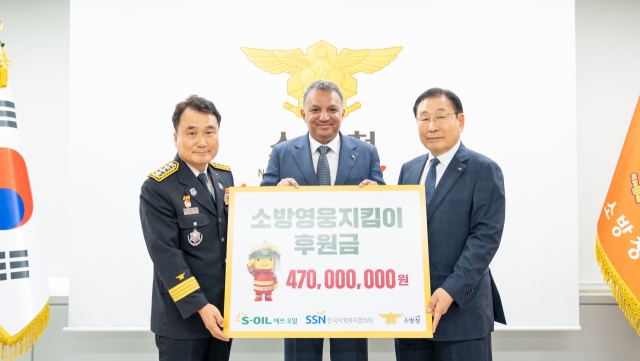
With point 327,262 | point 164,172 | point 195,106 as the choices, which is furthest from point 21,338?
point 327,262

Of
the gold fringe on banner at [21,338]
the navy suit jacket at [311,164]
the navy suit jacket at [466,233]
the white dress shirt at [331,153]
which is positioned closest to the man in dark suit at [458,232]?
the navy suit jacket at [466,233]

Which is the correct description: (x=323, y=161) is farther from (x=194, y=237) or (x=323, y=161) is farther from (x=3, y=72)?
(x=3, y=72)

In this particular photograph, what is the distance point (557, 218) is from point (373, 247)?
169 centimetres

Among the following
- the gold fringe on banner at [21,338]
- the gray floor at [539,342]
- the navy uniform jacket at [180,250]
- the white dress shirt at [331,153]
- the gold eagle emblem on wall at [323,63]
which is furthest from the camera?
the gray floor at [539,342]

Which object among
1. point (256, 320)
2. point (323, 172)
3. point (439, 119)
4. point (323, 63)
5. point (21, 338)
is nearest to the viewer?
point (256, 320)

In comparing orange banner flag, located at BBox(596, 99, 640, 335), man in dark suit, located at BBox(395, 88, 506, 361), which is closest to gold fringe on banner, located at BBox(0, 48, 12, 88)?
man in dark suit, located at BBox(395, 88, 506, 361)

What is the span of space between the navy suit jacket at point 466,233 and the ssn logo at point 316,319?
51 cm

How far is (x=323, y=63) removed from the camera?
3225 millimetres

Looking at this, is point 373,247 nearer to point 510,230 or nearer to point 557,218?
point 510,230

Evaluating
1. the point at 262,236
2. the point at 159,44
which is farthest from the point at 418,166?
the point at 159,44

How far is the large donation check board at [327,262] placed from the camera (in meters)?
2.03

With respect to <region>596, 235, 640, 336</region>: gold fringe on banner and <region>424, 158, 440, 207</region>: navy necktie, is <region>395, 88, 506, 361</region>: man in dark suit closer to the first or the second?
<region>424, 158, 440, 207</region>: navy necktie

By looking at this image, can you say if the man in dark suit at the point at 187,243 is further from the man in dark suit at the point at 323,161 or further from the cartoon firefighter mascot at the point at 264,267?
the man in dark suit at the point at 323,161

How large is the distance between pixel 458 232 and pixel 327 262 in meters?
0.60
